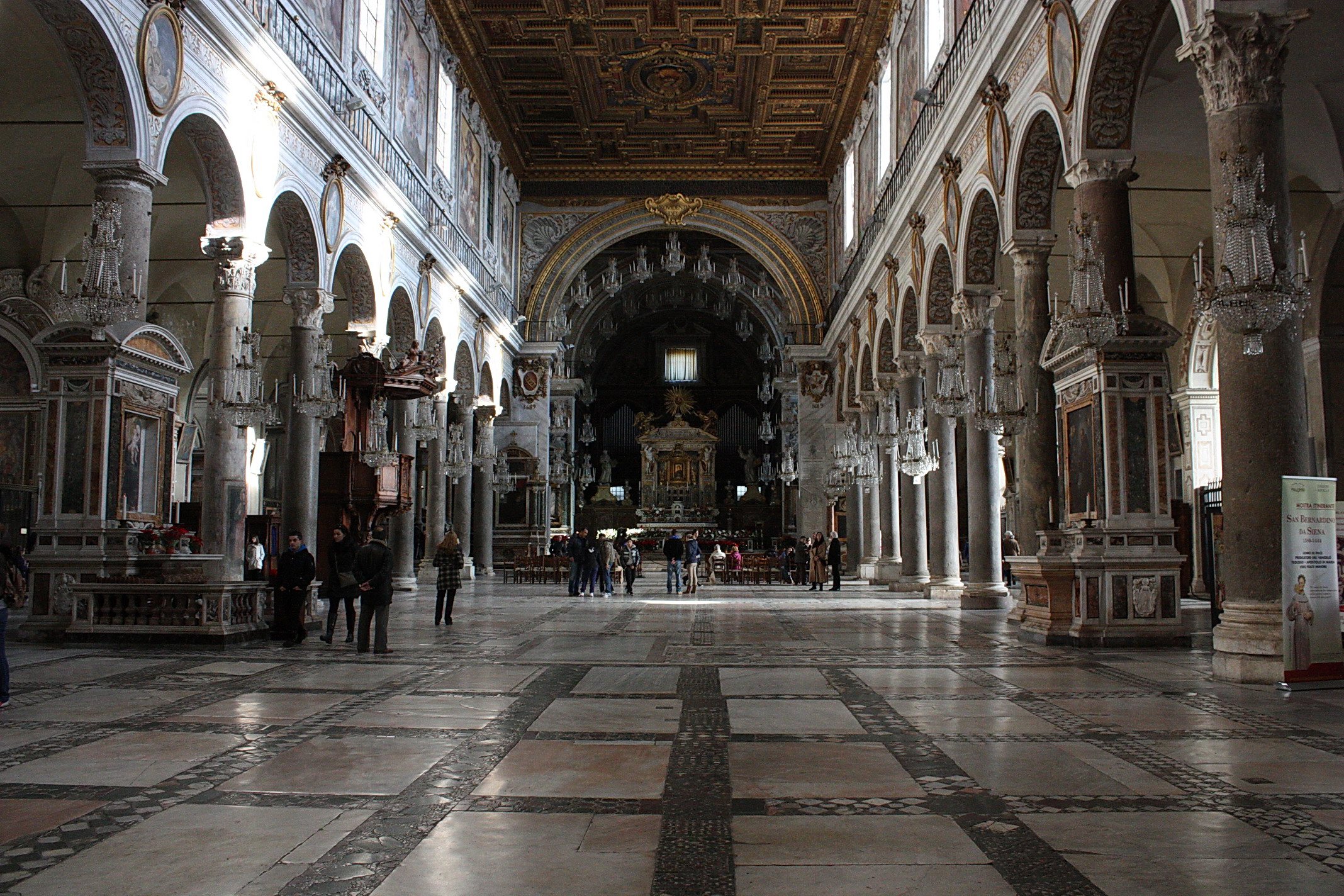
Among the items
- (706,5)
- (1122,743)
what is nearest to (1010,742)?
(1122,743)

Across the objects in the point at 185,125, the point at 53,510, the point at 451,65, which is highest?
the point at 451,65

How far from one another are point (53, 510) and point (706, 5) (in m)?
18.3

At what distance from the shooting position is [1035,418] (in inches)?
508

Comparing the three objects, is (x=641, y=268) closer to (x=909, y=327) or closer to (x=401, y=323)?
(x=401, y=323)

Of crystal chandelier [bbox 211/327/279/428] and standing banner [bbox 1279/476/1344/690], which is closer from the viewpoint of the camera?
standing banner [bbox 1279/476/1344/690]

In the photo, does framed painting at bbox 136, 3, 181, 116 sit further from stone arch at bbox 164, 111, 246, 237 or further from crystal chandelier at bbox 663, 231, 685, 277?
crystal chandelier at bbox 663, 231, 685, 277

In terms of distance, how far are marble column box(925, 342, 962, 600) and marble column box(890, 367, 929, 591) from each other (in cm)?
179

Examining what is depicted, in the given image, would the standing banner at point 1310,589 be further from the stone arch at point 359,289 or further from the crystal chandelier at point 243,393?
the stone arch at point 359,289

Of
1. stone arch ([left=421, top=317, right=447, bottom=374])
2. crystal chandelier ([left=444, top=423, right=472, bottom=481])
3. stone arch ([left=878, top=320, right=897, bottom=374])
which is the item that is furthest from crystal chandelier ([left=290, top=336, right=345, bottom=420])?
stone arch ([left=878, top=320, right=897, bottom=374])

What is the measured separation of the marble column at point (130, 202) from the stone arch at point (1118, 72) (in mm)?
9878

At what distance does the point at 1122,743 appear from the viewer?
577 cm

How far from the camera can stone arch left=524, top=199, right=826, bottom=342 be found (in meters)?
34.4

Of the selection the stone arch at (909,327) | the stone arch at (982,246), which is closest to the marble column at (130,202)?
the stone arch at (982,246)

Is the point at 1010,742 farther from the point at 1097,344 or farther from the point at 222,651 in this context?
the point at 222,651
